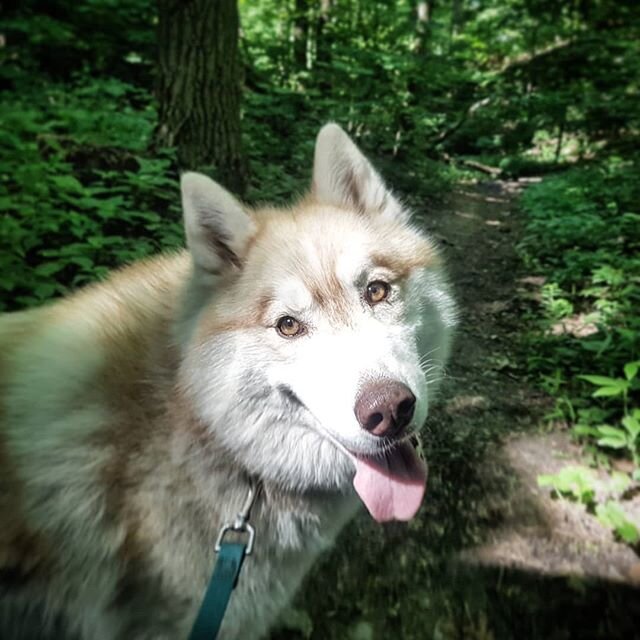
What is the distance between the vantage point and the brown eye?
1.85 meters

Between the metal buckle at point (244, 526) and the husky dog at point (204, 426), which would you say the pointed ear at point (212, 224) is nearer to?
the husky dog at point (204, 426)

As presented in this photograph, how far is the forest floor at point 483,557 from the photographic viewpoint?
2.42 m

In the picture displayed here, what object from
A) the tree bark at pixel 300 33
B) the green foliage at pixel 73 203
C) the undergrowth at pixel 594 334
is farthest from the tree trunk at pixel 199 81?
the tree bark at pixel 300 33

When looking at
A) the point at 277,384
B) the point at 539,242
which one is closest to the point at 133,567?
the point at 277,384

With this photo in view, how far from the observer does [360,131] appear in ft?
34.8

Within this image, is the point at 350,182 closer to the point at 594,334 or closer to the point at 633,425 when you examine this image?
the point at 633,425

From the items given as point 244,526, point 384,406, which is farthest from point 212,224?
point 244,526

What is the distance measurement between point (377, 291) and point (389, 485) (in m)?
0.66

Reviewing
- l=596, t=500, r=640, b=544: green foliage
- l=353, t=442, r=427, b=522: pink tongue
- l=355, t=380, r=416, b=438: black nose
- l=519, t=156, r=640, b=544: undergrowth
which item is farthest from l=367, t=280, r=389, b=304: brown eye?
l=596, t=500, r=640, b=544: green foliage

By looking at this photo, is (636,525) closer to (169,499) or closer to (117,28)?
(169,499)

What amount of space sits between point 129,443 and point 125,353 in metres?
0.31

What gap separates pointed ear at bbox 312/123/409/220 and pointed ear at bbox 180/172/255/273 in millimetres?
415

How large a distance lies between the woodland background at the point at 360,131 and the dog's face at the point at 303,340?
120cm

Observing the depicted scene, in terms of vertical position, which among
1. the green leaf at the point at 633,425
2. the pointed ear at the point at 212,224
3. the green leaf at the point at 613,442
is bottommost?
the green leaf at the point at 613,442
